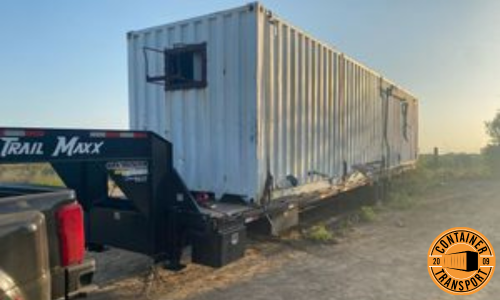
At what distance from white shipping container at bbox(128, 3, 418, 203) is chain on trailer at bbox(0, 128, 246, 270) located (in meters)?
1.08

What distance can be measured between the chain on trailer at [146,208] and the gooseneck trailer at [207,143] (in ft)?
0.04

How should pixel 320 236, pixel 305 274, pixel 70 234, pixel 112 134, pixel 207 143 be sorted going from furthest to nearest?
pixel 320 236
pixel 207 143
pixel 305 274
pixel 112 134
pixel 70 234

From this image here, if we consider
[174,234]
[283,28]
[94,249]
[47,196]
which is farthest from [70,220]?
[283,28]

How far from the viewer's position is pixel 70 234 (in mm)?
3338

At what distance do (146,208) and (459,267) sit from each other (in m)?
4.00

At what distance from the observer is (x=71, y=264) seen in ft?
11.0

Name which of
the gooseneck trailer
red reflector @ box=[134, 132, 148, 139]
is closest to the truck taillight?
the gooseneck trailer

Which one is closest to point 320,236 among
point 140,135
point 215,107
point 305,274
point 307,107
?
point 305,274

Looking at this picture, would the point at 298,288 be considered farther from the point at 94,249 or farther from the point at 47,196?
the point at 47,196

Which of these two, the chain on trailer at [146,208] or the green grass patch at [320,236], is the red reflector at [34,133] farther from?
the green grass patch at [320,236]

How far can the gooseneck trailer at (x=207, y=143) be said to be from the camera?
5637mm

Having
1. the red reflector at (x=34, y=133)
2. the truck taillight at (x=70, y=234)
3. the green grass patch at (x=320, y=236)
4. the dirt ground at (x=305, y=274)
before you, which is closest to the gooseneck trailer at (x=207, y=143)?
the red reflector at (x=34, y=133)

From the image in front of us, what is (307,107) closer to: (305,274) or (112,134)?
(305,274)

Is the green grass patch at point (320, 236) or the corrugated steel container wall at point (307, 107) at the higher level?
the corrugated steel container wall at point (307, 107)
